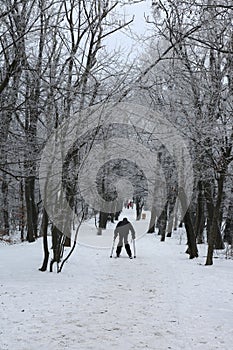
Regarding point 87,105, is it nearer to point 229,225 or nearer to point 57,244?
point 57,244

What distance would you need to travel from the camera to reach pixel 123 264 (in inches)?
535

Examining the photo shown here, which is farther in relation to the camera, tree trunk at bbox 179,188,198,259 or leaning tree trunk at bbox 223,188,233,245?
leaning tree trunk at bbox 223,188,233,245

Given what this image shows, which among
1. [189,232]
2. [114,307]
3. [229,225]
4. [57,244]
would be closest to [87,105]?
[57,244]

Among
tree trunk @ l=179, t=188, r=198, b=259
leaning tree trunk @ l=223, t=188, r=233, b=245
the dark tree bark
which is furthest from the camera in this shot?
leaning tree trunk @ l=223, t=188, r=233, b=245

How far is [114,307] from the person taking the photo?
7.23 m

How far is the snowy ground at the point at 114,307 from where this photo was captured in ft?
17.4

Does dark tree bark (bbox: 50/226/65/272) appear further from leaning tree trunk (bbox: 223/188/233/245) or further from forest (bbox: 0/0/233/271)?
leaning tree trunk (bbox: 223/188/233/245)

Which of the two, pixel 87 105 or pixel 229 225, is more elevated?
pixel 87 105

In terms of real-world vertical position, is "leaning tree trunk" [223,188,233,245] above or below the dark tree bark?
above

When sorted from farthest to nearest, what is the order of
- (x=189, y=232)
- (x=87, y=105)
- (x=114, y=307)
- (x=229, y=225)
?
(x=229, y=225) < (x=189, y=232) < (x=87, y=105) < (x=114, y=307)

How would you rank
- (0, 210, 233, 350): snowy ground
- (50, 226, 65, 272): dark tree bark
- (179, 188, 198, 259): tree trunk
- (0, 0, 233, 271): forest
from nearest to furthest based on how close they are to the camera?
(0, 210, 233, 350): snowy ground → (0, 0, 233, 271): forest → (50, 226, 65, 272): dark tree bark → (179, 188, 198, 259): tree trunk

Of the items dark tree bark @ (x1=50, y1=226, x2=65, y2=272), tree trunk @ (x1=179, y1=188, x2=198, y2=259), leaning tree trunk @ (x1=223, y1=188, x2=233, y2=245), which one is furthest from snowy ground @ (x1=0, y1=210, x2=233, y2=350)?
leaning tree trunk @ (x1=223, y1=188, x2=233, y2=245)

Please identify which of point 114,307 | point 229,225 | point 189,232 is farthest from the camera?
point 229,225

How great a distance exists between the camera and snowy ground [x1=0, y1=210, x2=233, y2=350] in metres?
A: 5.31
